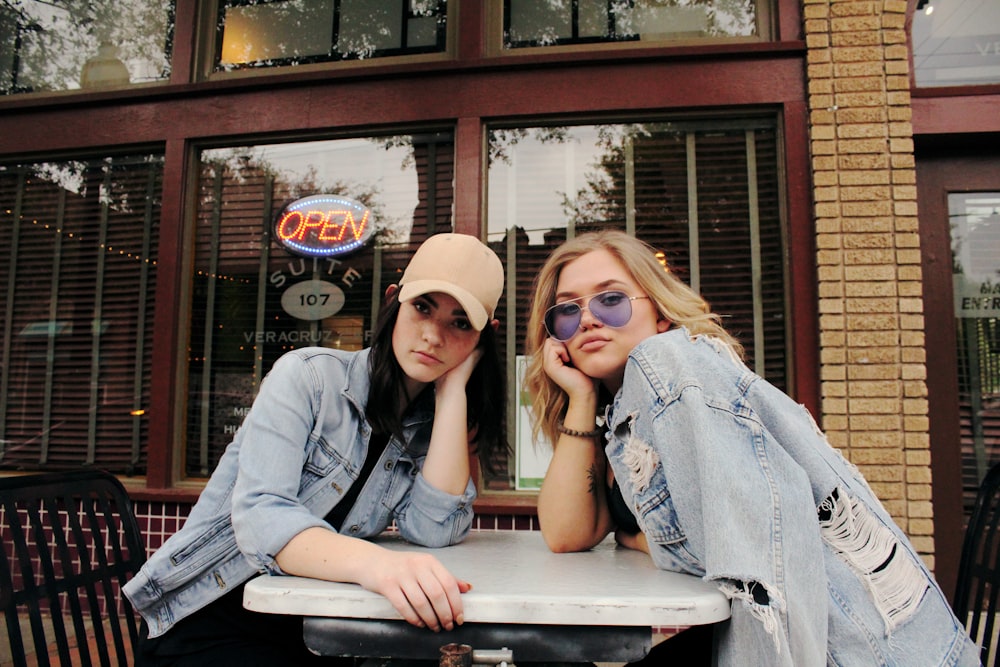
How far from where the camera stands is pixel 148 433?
4.14 m

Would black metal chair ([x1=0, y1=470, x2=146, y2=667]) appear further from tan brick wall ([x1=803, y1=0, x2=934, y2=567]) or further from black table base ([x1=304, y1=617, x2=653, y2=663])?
tan brick wall ([x1=803, y1=0, x2=934, y2=567])

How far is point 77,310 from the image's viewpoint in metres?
4.50

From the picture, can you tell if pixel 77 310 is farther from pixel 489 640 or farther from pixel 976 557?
pixel 976 557

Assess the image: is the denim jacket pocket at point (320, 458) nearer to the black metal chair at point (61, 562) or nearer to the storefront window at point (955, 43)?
the black metal chair at point (61, 562)

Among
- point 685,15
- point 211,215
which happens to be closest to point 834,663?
point 685,15

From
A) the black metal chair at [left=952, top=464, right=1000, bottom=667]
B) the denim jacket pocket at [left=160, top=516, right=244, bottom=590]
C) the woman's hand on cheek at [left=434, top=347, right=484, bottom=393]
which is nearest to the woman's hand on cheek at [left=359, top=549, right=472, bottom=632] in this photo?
the denim jacket pocket at [left=160, top=516, right=244, bottom=590]

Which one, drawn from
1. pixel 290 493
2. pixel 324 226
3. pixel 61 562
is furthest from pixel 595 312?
pixel 324 226

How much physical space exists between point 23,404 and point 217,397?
4.82 feet

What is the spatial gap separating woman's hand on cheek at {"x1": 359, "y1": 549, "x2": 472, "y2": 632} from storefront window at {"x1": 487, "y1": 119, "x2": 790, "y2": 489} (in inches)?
106

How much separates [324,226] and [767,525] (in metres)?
3.71

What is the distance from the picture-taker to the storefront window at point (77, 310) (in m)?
4.36

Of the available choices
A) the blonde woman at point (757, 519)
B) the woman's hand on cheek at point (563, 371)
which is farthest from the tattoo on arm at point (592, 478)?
the woman's hand on cheek at point (563, 371)

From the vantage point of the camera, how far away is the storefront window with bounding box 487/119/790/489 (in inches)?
153

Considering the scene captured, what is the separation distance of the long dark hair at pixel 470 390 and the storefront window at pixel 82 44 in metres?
3.68
